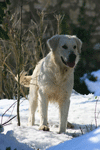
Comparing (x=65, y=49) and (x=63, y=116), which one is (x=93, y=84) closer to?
(x=63, y=116)

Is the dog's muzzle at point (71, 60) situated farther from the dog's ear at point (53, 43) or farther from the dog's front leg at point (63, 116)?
the dog's front leg at point (63, 116)

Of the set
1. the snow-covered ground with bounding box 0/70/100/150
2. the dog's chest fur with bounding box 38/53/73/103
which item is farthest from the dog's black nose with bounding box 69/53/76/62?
the snow-covered ground with bounding box 0/70/100/150

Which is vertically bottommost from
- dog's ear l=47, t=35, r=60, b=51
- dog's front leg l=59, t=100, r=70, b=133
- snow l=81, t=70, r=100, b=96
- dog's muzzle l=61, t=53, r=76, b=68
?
snow l=81, t=70, r=100, b=96

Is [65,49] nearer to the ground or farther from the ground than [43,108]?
farther from the ground

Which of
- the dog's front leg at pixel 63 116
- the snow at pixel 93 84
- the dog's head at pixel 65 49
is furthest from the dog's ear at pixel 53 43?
the snow at pixel 93 84

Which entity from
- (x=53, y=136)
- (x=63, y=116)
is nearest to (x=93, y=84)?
(x=63, y=116)

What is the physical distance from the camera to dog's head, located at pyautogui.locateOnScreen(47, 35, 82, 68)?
2492 mm

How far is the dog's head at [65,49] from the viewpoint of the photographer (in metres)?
2.49

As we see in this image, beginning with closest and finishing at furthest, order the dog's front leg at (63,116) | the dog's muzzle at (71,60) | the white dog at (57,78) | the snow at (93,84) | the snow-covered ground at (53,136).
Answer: the snow-covered ground at (53,136), the dog's muzzle at (71,60), the white dog at (57,78), the dog's front leg at (63,116), the snow at (93,84)

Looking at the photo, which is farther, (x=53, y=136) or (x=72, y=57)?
(x=72, y=57)

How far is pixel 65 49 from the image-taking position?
2.55 metres

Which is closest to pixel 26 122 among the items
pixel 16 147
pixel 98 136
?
pixel 16 147

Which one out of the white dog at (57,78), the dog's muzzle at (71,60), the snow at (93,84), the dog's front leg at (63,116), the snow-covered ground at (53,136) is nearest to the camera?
the snow-covered ground at (53,136)

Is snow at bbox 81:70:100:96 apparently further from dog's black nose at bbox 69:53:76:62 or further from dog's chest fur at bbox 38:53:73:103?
dog's black nose at bbox 69:53:76:62
